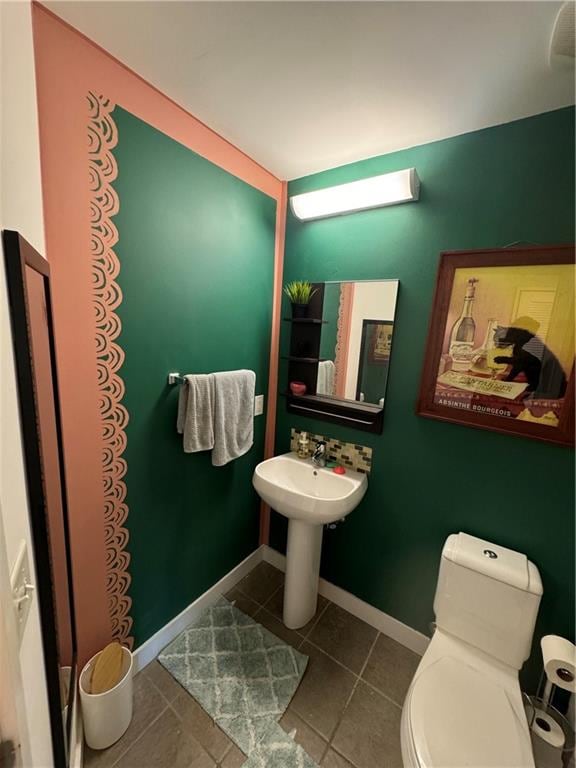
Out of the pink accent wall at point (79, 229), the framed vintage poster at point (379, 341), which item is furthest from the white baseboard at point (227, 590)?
the framed vintage poster at point (379, 341)

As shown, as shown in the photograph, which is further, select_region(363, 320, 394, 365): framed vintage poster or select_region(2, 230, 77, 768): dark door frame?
select_region(363, 320, 394, 365): framed vintage poster

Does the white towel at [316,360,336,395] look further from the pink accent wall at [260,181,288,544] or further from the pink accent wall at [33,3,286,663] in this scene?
the pink accent wall at [33,3,286,663]

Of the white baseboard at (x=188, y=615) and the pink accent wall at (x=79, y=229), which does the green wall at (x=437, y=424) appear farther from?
the pink accent wall at (x=79, y=229)

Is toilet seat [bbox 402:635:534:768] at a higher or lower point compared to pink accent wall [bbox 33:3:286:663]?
lower

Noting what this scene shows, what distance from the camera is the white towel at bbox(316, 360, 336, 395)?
173cm

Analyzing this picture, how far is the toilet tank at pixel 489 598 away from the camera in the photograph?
115 centimetres

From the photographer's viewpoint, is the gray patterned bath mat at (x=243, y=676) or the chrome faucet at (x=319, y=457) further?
the chrome faucet at (x=319, y=457)

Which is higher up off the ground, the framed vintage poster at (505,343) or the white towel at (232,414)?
the framed vintage poster at (505,343)

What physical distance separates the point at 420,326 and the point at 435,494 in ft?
2.59

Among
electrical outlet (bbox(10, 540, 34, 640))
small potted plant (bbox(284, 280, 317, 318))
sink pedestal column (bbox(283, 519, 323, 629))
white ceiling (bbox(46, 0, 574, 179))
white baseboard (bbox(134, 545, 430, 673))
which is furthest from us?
small potted plant (bbox(284, 280, 317, 318))

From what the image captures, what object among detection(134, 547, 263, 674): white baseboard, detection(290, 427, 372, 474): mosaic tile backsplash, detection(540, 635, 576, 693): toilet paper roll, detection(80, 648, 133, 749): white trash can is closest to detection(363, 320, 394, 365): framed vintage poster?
detection(290, 427, 372, 474): mosaic tile backsplash

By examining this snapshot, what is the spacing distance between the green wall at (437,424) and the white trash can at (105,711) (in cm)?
111

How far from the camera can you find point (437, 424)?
143 centimetres

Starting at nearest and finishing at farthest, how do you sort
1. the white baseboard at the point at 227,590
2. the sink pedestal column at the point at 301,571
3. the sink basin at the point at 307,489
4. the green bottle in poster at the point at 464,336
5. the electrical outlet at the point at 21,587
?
the electrical outlet at the point at 21,587 → the green bottle in poster at the point at 464,336 → the sink basin at the point at 307,489 → the white baseboard at the point at 227,590 → the sink pedestal column at the point at 301,571
